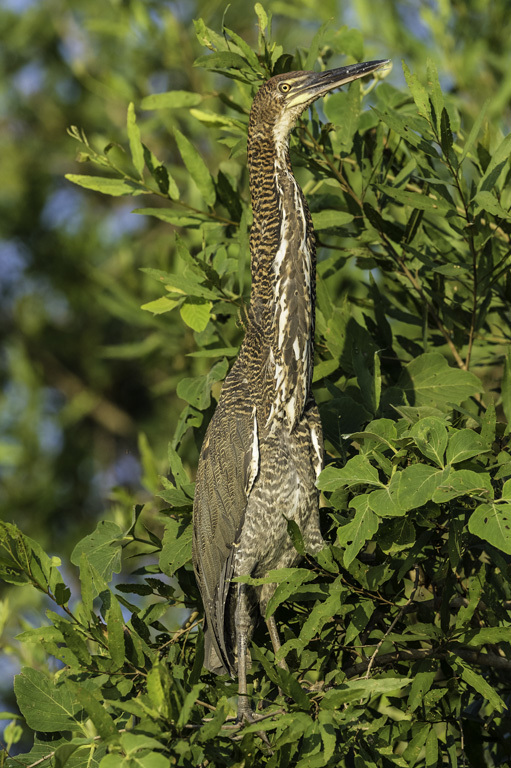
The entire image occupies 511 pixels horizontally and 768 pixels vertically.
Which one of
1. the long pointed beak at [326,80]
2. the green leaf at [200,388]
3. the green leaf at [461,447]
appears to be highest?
the long pointed beak at [326,80]

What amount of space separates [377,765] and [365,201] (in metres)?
1.77

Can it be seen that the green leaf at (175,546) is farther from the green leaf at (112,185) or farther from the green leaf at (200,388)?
the green leaf at (112,185)

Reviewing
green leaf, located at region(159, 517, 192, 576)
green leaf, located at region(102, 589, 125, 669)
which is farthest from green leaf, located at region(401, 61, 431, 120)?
green leaf, located at region(102, 589, 125, 669)

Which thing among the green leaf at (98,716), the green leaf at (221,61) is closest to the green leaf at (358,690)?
the green leaf at (98,716)

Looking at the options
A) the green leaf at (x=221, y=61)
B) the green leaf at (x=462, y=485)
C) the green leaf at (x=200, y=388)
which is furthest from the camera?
the green leaf at (x=200, y=388)

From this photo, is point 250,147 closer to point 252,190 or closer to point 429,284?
point 252,190

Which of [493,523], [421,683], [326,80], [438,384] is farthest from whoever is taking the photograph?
[326,80]

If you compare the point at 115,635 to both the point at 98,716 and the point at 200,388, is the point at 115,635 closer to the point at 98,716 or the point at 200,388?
the point at 98,716

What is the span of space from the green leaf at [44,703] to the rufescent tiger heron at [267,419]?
658 millimetres

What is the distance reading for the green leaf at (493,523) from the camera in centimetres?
188

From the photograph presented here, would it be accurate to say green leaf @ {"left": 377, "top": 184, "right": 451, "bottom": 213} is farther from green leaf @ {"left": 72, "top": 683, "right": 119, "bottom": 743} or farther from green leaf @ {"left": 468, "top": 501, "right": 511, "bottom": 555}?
green leaf @ {"left": 72, "top": 683, "right": 119, "bottom": 743}

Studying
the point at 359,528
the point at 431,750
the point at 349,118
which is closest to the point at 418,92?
the point at 349,118

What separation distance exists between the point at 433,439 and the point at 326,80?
4.95 ft

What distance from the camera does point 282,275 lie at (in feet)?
9.43
